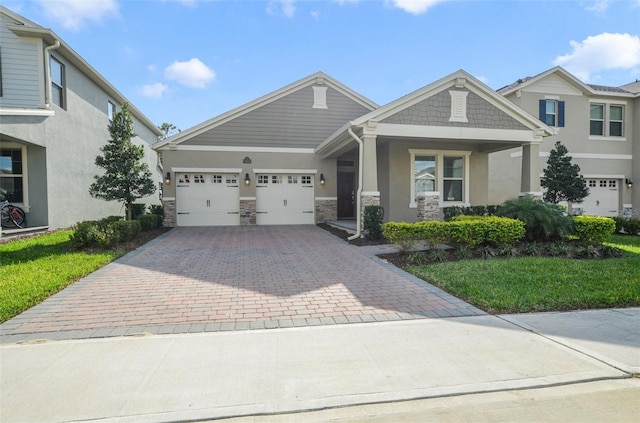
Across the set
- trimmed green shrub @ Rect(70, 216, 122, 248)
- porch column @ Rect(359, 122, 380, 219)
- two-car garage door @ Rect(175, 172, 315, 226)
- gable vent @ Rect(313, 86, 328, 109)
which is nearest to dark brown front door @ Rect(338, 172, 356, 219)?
two-car garage door @ Rect(175, 172, 315, 226)

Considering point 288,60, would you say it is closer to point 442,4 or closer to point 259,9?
point 259,9

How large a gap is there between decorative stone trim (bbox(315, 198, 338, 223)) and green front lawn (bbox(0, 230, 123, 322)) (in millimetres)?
8599

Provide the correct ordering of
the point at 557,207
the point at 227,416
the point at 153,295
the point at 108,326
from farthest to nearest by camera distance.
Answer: the point at 557,207
the point at 153,295
the point at 108,326
the point at 227,416

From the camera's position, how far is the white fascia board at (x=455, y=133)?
1024 centimetres

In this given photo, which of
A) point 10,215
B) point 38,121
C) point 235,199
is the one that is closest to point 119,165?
point 38,121

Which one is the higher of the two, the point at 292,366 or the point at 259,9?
the point at 259,9

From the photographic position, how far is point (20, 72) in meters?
11.2

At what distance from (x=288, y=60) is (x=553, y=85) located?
1180 centimetres

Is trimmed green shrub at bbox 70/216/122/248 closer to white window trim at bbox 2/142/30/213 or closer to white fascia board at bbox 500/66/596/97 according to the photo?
white window trim at bbox 2/142/30/213

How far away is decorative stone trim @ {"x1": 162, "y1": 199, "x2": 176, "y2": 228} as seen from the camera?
14391 millimetres

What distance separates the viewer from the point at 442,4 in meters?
9.49

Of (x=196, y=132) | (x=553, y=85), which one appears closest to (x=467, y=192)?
A: (x=553, y=85)

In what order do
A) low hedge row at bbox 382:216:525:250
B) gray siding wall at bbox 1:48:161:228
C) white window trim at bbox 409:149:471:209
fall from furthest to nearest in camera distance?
1. white window trim at bbox 409:149:471:209
2. gray siding wall at bbox 1:48:161:228
3. low hedge row at bbox 382:216:525:250

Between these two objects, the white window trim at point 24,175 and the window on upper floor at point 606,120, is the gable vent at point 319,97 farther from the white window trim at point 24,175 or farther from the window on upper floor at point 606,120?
the window on upper floor at point 606,120
